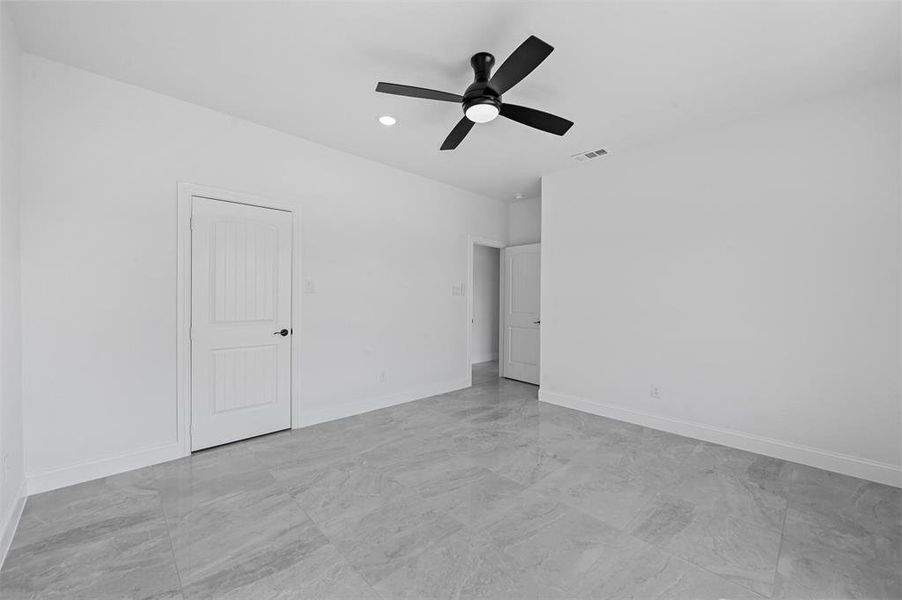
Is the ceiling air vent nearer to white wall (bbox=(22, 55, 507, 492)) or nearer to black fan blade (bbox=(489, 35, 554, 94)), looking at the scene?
black fan blade (bbox=(489, 35, 554, 94))

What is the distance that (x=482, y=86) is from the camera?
2.33 meters

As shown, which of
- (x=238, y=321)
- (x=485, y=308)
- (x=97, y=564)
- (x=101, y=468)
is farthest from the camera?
(x=485, y=308)

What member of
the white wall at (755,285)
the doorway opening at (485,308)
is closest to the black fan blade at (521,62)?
the white wall at (755,285)

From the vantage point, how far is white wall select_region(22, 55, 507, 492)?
99.2 inches

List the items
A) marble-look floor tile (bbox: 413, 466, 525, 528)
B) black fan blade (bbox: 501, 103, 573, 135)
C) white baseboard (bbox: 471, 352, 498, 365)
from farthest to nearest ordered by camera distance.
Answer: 1. white baseboard (bbox: 471, 352, 498, 365)
2. black fan blade (bbox: 501, 103, 573, 135)
3. marble-look floor tile (bbox: 413, 466, 525, 528)

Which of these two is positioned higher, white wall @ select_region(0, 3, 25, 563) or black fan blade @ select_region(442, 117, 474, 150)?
black fan blade @ select_region(442, 117, 474, 150)

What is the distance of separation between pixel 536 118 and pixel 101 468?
12.6 feet

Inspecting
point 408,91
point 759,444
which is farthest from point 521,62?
point 759,444

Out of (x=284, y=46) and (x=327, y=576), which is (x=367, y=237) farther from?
(x=327, y=576)

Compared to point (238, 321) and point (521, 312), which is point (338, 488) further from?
point (521, 312)

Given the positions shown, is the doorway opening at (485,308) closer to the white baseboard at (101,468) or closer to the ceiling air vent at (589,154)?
the ceiling air vent at (589,154)

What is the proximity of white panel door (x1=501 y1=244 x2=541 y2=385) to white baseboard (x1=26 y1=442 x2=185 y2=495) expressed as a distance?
13.8 ft

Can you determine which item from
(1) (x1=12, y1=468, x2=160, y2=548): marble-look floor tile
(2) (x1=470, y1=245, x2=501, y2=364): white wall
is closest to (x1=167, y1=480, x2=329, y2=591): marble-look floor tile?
(1) (x1=12, y1=468, x2=160, y2=548): marble-look floor tile

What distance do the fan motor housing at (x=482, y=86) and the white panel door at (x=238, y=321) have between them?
2151 mm
